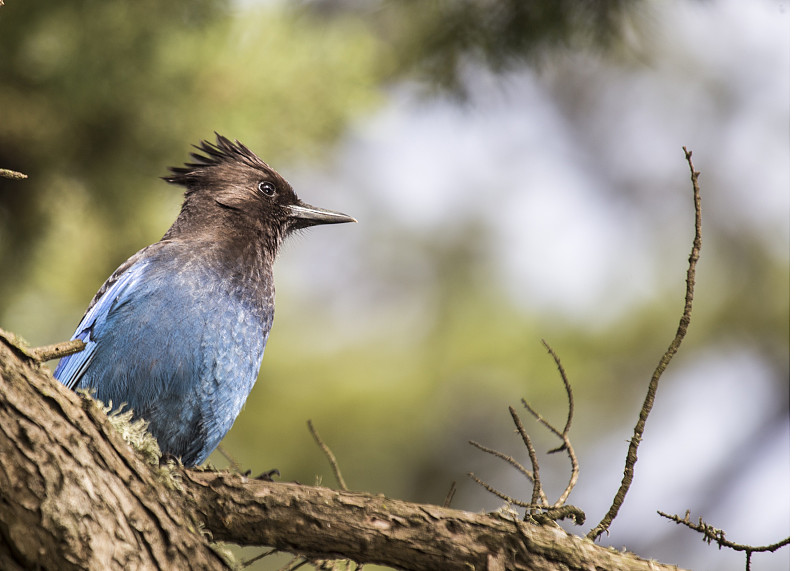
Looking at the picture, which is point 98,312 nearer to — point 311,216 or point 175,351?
point 175,351

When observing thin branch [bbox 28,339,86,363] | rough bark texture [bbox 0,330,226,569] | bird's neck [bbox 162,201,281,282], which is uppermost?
bird's neck [bbox 162,201,281,282]

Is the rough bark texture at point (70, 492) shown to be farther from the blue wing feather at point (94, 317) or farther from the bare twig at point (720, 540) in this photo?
the bare twig at point (720, 540)

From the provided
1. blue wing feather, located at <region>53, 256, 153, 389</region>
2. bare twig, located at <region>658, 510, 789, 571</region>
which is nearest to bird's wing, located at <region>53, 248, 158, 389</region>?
blue wing feather, located at <region>53, 256, 153, 389</region>

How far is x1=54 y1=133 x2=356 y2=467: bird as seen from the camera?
3.36 metres

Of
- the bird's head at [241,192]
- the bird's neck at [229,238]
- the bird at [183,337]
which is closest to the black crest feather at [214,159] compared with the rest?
the bird's head at [241,192]

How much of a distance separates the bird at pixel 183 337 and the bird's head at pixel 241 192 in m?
0.22

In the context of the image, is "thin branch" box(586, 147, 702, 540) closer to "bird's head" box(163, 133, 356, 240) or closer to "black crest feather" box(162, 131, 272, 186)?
"bird's head" box(163, 133, 356, 240)

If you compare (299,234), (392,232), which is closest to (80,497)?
(299,234)

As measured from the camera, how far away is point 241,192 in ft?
14.0

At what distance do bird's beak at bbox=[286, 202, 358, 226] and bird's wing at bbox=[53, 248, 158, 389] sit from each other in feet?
2.80

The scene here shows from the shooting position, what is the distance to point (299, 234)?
4.57 metres

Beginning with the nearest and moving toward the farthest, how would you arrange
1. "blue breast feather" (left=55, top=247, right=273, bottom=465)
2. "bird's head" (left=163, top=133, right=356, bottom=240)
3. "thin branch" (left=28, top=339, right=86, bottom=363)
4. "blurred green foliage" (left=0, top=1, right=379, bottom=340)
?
"thin branch" (left=28, top=339, right=86, bottom=363)
"blue breast feather" (left=55, top=247, right=273, bottom=465)
"bird's head" (left=163, top=133, right=356, bottom=240)
"blurred green foliage" (left=0, top=1, right=379, bottom=340)

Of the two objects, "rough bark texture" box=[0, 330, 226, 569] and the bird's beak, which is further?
the bird's beak

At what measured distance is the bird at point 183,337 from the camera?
3.36 m
